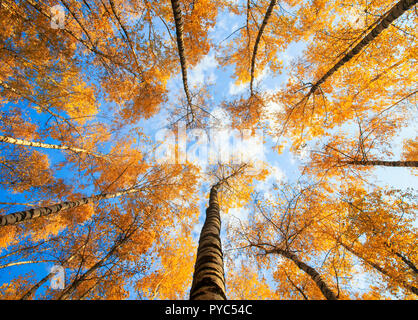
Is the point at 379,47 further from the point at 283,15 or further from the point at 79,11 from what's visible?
the point at 79,11

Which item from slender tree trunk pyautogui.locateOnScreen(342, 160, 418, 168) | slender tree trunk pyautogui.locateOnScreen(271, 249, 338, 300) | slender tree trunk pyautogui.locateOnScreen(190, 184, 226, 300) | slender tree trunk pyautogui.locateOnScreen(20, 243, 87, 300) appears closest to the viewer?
slender tree trunk pyautogui.locateOnScreen(190, 184, 226, 300)

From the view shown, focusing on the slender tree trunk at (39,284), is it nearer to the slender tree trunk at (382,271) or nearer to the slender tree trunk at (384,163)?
the slender tree trunk at (382,271)

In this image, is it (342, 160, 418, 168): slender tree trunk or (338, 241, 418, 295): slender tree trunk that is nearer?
(338, 241, 418, 295): slender tree trunk

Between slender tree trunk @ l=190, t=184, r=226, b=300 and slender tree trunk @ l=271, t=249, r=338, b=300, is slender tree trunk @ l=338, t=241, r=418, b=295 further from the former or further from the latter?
slender tree trunk @ l=190, t=184, r=226, b=300

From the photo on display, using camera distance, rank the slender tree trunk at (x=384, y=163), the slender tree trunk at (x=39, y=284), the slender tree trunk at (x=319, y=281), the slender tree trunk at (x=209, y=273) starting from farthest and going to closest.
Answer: the slender tree trunk at (x=384, y=163) → the slender tree trunk at (x=39, y=284) → the slender tree trunk at (x=319, y=281) → the slender tree trunk at (x=209, y=273)

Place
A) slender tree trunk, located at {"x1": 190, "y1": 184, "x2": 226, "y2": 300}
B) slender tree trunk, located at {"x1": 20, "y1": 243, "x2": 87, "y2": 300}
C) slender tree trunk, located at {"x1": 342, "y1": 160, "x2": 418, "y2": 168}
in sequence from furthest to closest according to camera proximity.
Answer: slender tree trunk, located at {"x1": 342, "y1": 160, "x2": 418, "y2": 168} < slender tree trunk, located at {"x1": 20, "y1": 243, "x2": 87, "y2": 300} < slender tree trunk, located at {"x1": 190, "y1": 184, "x2": 226, "y2": 300}

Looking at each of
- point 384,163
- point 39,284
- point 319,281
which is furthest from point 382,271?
point 39,284

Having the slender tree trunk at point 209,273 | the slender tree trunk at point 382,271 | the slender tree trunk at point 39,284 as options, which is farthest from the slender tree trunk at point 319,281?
the slender tree trunk at point 39,284

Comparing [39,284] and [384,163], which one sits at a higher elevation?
[384,163]

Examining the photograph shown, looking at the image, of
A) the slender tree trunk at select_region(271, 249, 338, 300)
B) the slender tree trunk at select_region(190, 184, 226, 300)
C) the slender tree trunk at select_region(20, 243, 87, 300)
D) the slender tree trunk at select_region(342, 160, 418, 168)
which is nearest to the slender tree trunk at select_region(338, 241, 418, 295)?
the slender tree trunk at select_region(271, 249, 338, 300)

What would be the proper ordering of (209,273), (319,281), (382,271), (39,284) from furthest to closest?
(382,271) → (39,284) → (319,281) → (209,273)

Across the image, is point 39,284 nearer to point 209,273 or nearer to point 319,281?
point 209,273
